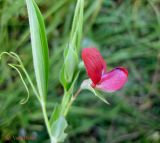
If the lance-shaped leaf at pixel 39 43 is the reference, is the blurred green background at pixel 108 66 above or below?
below

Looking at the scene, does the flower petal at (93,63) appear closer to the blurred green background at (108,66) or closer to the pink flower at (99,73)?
the pink flower at (99,73)

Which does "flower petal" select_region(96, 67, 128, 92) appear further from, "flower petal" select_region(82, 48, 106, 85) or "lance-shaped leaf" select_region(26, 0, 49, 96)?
"lance-shaped leaf" select_region(26, 0, 49, 96)

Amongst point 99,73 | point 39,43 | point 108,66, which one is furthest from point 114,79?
point 108,66

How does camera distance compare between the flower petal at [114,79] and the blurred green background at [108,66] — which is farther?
the blurred green background at [108,66]

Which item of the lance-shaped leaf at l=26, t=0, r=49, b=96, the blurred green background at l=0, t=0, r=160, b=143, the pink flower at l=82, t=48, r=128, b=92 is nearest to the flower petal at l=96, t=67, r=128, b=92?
the pink flower at l=82, t=48, r=128, b=92

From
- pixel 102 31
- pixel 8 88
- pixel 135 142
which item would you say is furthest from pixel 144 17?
pixel 8 88

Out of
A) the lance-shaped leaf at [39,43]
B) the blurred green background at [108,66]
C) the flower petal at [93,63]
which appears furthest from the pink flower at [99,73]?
the blurred green background at [108,66]

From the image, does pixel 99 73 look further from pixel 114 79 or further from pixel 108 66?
pixel 108 66
